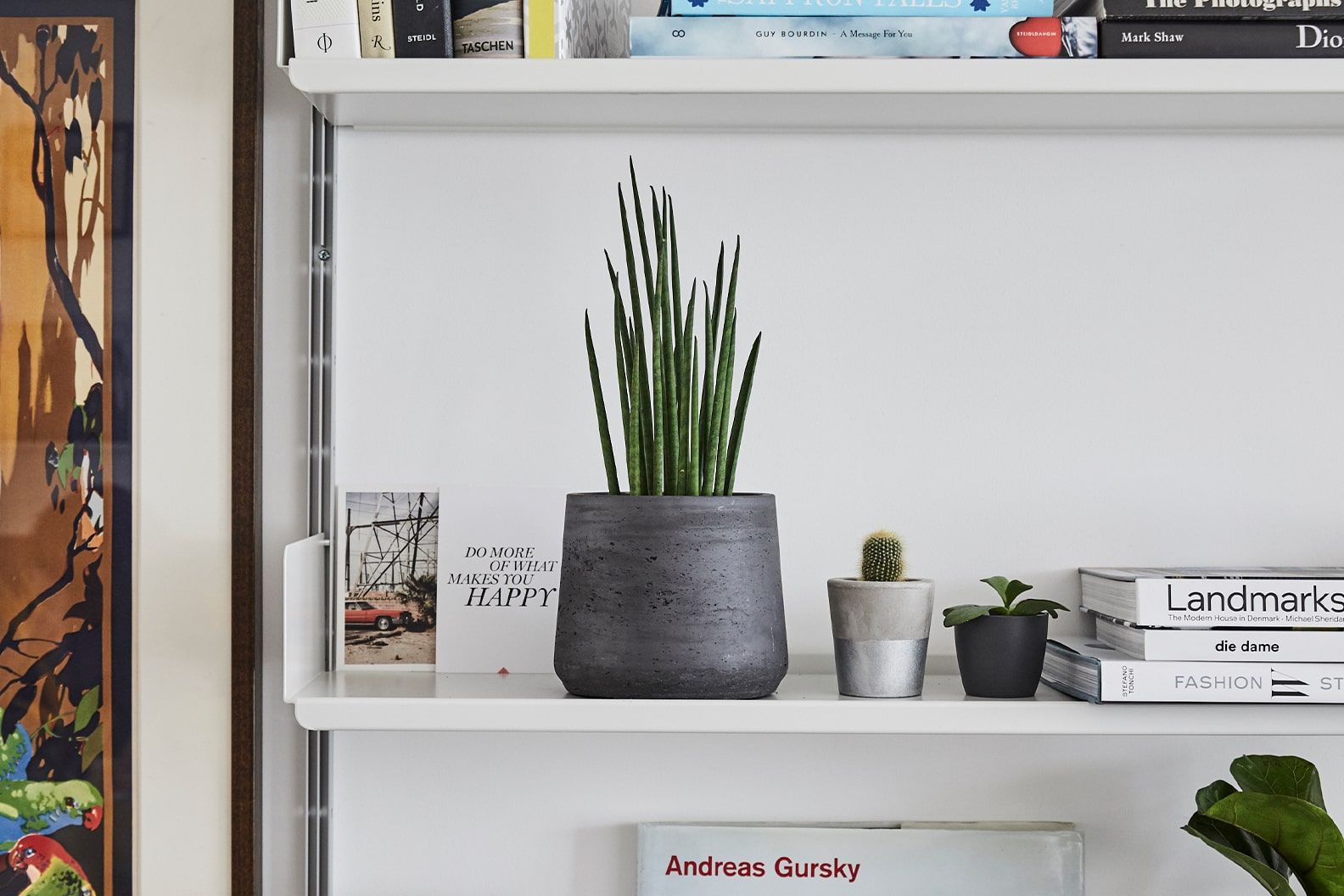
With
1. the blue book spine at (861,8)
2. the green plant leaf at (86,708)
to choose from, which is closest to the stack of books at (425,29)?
the blue book spine at (861,8)

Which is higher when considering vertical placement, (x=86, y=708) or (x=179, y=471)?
(x=179, y=471)

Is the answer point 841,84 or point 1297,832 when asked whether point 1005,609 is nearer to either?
point 1297,832

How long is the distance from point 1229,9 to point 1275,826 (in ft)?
1.74

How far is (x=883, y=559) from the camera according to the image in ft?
2.51

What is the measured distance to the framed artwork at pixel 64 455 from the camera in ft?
2.89

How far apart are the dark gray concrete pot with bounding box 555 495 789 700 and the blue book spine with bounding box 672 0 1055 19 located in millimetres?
315

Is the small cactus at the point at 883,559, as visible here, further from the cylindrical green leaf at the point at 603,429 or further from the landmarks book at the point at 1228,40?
the landmarks book at the point at 1228,40

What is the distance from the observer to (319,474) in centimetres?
90

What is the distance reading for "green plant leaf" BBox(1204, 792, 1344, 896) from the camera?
735 mm

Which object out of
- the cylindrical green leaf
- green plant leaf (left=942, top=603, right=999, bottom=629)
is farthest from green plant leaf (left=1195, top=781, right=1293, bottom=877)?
the cylindrical green leaf

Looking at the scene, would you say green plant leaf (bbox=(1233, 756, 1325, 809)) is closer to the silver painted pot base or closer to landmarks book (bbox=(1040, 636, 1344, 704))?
landmarks book (bbox=(1040, 636, 1344, 704))

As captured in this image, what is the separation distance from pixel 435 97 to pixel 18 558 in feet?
1.54

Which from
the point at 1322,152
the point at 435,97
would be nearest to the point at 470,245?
the point at 435,97

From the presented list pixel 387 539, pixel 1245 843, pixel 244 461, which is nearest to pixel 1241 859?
pixel 1245 843
